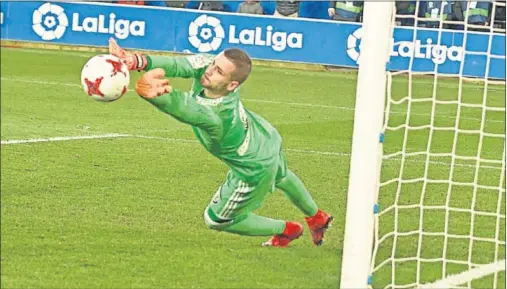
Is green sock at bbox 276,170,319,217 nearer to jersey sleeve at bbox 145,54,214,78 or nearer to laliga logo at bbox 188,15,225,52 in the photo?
jersey sleeve at bbox 145,54,214,78

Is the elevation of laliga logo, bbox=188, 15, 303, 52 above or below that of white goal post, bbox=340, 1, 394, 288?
above

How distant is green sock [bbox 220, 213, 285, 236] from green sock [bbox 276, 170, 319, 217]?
126 millimetres

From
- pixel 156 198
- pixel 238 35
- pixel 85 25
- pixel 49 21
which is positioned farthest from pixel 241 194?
pixel 238 35

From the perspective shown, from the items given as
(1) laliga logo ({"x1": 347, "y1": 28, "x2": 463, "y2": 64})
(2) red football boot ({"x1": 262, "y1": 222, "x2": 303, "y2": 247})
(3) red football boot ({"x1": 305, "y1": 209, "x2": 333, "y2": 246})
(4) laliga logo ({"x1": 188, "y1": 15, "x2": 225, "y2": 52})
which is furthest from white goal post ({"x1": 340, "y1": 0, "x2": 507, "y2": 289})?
(1) laliga logo ({"x1": 347, "y1": 28, "x2": 463, "y2": 64})

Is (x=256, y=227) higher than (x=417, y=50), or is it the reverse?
(x=417, y=50)

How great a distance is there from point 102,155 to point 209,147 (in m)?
3.34

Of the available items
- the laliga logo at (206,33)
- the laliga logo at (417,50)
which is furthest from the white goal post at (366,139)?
the laliga logo at (417,50)

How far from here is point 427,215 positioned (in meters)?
6.93

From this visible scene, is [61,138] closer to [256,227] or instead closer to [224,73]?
[256,227]

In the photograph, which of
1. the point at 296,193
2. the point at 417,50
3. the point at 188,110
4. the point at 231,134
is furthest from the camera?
the point at 417,50

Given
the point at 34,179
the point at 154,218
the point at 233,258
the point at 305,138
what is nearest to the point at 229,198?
the point at 233,258

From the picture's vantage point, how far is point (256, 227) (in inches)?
200

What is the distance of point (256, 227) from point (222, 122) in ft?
2.05

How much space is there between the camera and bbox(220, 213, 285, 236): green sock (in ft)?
16.5
